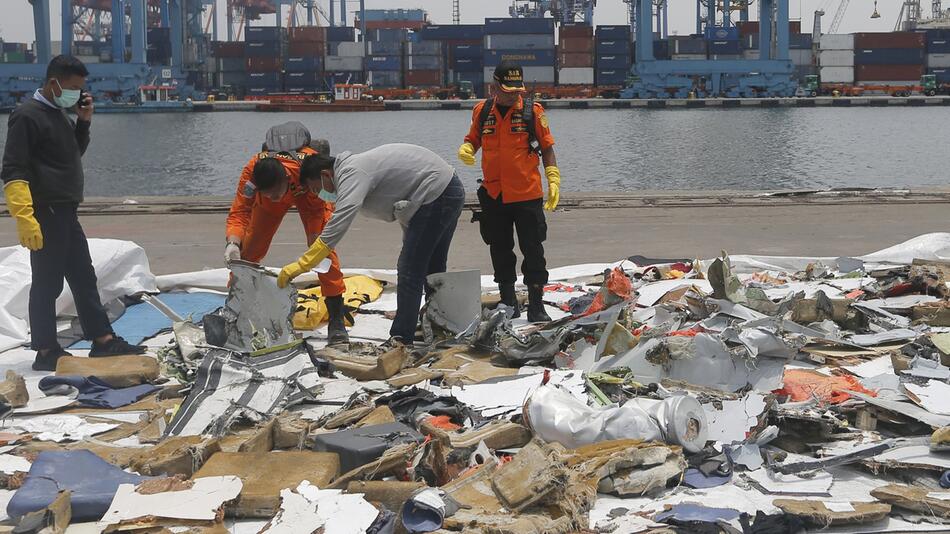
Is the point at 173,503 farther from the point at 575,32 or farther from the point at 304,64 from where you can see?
the point at 304,64

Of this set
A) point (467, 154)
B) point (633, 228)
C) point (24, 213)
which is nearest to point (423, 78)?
point (633, 228)

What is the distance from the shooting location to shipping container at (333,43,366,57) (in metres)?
94.7

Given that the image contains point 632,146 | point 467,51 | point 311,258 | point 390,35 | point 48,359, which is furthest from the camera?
point 390,35

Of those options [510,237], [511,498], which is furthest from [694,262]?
[511,498]

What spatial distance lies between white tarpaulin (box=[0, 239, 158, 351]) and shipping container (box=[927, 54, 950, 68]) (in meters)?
92.3

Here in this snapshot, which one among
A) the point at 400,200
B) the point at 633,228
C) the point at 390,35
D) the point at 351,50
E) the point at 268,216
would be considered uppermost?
the point at 390,35

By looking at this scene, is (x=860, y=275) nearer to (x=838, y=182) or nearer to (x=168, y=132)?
(x=838, y=182)

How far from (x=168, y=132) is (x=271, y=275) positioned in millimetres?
59221

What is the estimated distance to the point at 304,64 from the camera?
305 ft

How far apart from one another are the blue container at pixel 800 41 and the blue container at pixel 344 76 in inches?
1487

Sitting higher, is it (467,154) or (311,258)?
(467,154)

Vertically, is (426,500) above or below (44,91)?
below

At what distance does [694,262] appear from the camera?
25.5 ft

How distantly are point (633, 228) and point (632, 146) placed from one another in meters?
35.4
